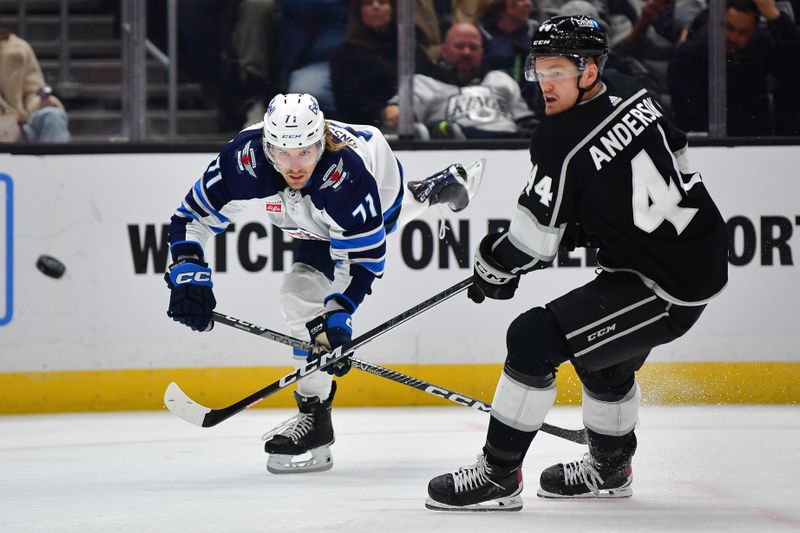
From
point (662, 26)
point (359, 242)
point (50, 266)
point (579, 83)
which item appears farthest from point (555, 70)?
point (50, 266)

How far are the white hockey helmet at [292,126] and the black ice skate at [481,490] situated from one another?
959 millimetres

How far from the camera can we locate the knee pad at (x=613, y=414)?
301 cm

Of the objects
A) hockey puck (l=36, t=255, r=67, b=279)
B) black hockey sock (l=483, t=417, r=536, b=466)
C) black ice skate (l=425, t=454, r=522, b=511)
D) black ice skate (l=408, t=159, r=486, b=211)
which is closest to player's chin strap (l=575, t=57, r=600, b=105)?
black hockey sock (l=483, t=417, r=536, b=466)

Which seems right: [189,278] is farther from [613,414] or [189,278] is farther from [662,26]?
[662,26]

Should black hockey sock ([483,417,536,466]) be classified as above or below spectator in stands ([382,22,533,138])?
below

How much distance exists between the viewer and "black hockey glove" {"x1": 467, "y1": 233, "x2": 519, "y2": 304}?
2.84 m

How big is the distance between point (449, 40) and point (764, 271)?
1545 millimetres

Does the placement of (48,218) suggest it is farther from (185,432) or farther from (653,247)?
(653,247)

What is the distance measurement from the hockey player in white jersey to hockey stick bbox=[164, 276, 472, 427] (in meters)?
0.04

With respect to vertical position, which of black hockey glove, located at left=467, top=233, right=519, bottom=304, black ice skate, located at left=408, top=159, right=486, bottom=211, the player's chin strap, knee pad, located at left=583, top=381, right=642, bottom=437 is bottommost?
knee pad, located at left=583, top=381, right=642, bottom=437

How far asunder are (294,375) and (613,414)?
92 cm

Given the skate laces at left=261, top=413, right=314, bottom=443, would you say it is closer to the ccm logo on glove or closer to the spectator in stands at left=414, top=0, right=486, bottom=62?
the ccm logo on glove

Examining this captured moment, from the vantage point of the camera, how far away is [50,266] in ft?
15.7

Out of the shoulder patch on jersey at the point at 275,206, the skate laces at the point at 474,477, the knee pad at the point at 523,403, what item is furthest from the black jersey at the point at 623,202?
the shoulder patch on jersey at the point at 275,206
